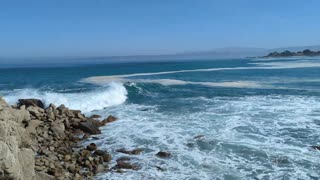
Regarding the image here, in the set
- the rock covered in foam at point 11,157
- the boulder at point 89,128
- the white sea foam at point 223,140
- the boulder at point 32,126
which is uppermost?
the rock covered in foam at point 11,157

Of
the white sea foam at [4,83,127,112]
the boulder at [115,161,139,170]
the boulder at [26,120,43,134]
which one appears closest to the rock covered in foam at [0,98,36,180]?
the boulder at [115,161,139,170]

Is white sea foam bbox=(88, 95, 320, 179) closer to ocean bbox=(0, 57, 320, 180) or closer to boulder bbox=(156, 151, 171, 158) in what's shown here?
ocean bbox=(0, 57, 320, 180)

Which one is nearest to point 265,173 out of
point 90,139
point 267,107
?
point 90,139

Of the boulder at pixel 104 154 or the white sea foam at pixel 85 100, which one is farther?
the white sea foam at pixel 85 100

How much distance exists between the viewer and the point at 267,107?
820 inches

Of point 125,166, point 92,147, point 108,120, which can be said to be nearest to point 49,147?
point 92,147

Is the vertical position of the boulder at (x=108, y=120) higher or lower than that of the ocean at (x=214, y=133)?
higher

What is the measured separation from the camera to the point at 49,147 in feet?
41.3

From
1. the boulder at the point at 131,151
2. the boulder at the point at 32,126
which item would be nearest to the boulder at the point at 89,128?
the boulder at the point at 32,126

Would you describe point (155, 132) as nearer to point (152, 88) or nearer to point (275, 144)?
point (275, 144)

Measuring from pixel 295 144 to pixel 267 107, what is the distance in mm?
8007

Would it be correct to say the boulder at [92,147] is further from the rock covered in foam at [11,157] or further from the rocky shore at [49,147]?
the rock covered in foam at [11,157]

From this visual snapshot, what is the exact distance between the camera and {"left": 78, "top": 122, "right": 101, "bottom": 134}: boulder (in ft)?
50.1

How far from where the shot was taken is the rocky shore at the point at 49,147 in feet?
25.1
